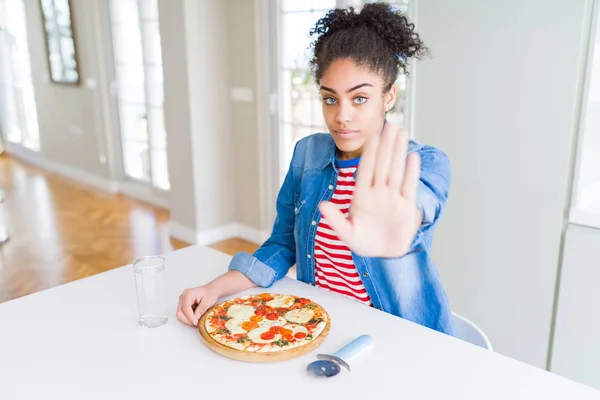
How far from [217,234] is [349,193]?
2.67m

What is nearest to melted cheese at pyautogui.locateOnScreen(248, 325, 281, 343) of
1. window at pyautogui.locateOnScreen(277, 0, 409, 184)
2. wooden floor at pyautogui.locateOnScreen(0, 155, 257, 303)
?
window at pyautogui.locateOnScreen(277, 0, 409, 184)

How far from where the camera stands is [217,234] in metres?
3.87

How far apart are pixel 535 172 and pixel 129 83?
3.69 meters

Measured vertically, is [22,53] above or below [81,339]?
above

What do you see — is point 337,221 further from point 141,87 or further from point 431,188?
point 141,87

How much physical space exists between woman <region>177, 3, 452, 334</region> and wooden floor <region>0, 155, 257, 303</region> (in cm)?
221

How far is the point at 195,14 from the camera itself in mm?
3428

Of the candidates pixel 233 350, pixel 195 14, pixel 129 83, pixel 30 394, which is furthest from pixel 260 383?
pixel 129 83

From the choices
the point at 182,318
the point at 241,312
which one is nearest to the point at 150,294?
the point at 182,318

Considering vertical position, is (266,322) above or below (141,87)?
below

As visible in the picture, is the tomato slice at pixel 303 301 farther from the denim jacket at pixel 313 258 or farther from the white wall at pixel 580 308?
the white wall at pixel 580 308

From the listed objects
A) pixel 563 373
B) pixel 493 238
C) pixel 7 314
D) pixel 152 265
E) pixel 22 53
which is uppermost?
pixel 22 53

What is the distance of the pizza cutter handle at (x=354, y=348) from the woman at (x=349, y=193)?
0.17m

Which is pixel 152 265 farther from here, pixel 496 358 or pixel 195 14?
pixel 195 14
